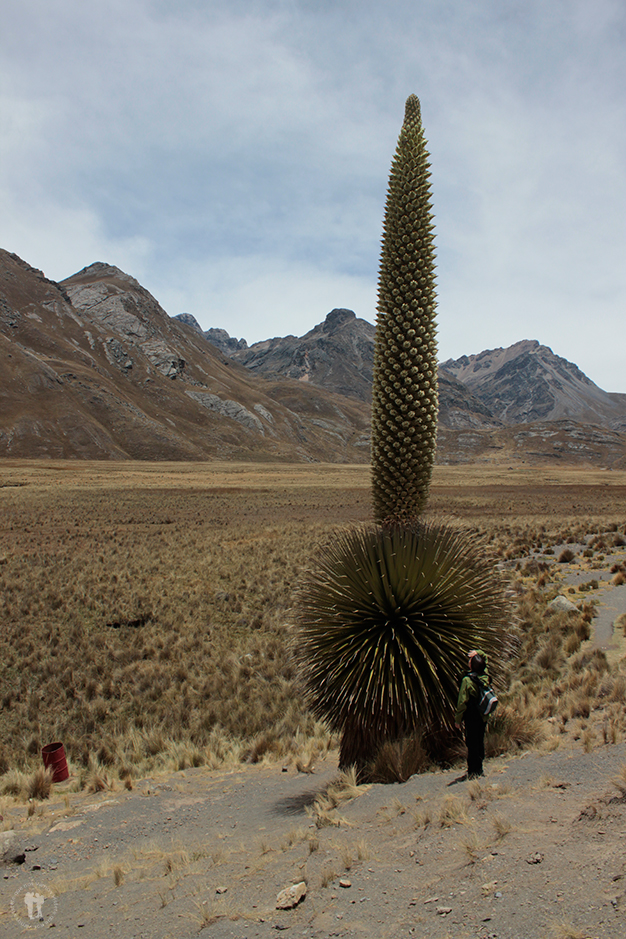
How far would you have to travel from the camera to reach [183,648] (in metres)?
13.2

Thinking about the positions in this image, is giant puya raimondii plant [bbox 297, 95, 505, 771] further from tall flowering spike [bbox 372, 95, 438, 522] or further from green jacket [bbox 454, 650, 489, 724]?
green jacket [bbox 454, 650, 489, 724]

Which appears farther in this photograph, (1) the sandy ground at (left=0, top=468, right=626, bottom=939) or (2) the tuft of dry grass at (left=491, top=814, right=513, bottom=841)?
(2) the tuft of dry grass at (left=491, top=814, right=513, bottom=841)

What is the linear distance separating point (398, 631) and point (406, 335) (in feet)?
10.3

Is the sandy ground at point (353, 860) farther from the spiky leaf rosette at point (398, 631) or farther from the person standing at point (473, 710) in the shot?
the spiky leaf rosette at point (398, 631)

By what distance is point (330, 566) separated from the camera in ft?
21.2

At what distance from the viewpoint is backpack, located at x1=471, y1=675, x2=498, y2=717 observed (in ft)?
16.8

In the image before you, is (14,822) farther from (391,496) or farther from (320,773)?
(391,496)

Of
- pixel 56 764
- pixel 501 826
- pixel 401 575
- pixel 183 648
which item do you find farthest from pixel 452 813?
pixel 183 648

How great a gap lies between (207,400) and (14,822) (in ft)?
615

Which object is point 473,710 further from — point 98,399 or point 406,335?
point 98,399

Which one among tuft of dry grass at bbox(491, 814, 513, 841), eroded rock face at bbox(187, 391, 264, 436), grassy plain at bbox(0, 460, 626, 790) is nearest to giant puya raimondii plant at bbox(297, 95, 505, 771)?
grassy plain at bbox(0, 460, 626, 790)

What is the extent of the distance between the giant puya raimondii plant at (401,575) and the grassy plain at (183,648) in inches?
34.9

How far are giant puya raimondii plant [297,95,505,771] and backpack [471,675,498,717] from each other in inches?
15.0

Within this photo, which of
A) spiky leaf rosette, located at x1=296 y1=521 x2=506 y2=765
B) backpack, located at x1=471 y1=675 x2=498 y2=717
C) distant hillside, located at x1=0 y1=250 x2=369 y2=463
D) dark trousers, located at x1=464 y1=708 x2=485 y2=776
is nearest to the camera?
backpack, located at x1=471 y1=675 x2=498 y2=717
